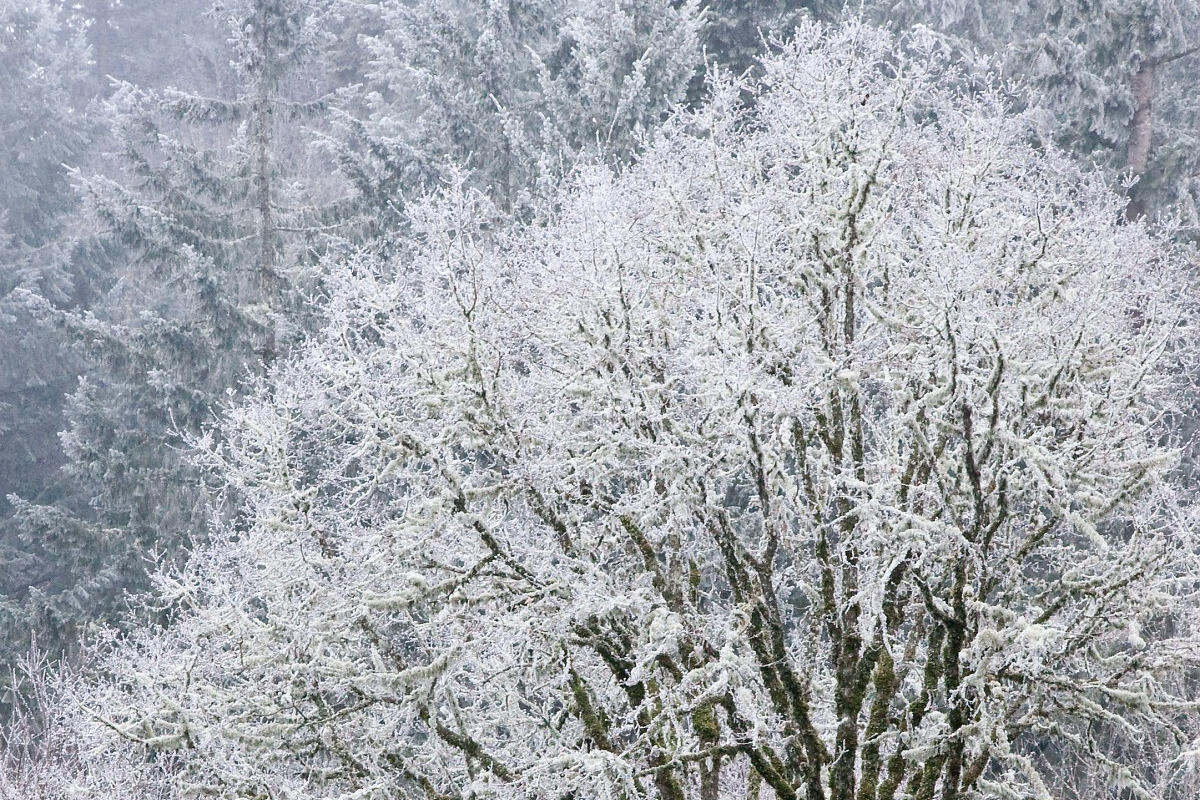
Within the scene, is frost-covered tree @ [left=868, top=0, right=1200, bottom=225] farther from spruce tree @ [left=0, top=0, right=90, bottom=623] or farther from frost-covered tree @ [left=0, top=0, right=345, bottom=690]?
spruce tree @ [left=0, top=0, right=90, bottom=623]

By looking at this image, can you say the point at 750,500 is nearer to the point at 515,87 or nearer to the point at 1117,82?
the point at 1117,82

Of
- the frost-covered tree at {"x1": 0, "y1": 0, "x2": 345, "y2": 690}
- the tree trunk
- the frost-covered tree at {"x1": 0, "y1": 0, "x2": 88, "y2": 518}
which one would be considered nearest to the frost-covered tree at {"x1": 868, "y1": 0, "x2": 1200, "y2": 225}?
the tree trunk

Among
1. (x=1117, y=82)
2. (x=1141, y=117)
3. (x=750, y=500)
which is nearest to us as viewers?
(x=750, y=500)

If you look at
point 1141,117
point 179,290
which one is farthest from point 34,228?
point 1141,117

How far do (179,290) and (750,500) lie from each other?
19125 mm

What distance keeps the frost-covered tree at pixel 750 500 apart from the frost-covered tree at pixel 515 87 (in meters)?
9.95

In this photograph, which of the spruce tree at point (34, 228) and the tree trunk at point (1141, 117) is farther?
the spruce tree at point (34, 228)

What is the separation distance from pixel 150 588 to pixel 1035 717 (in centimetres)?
1900

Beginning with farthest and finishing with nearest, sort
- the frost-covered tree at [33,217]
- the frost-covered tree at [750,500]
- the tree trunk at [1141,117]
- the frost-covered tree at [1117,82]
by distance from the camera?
1. the frost-covered tree at [33,217]
2. the tree trunk at [1141,117]
3. the frost-covered tree at [1117,82]
4. the frost-covered tree at [750,500]

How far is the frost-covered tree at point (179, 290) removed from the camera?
72.5 ft

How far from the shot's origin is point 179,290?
78.9 feet

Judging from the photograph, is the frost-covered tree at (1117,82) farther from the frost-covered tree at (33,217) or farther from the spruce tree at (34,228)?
the frost-covered tree at (33,217)

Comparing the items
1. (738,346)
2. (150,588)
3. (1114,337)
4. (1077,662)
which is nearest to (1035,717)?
(1077,662)

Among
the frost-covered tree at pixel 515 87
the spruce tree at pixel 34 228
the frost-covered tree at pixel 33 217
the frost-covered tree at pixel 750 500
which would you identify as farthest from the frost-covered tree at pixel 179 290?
the frost-covered tree at pixel 750 500
